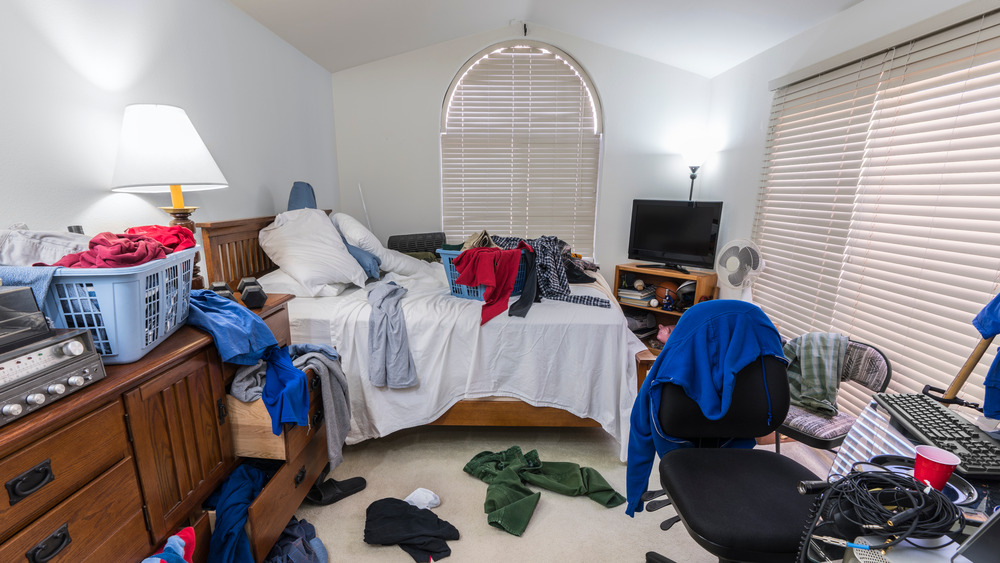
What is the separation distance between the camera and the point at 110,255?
958mm

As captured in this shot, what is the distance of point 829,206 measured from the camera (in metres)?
2.28

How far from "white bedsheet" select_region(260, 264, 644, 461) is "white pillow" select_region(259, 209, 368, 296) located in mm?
157

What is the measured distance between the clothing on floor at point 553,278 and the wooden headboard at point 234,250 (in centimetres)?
162

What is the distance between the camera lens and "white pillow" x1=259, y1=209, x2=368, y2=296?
2307 mm

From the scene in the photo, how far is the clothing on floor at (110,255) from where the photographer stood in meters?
0.96

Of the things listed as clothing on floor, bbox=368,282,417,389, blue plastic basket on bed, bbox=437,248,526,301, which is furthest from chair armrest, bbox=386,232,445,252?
clothing on floor, bbox=368,282,417,389

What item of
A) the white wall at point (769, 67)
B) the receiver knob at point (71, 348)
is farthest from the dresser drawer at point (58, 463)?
the white wall at point (769, 67)

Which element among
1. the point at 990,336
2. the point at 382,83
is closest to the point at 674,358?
the point at 990,336

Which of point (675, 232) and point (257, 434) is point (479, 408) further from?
point (675, 232)

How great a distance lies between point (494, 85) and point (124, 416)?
3.58 metres

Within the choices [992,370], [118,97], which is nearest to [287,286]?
[118,97]

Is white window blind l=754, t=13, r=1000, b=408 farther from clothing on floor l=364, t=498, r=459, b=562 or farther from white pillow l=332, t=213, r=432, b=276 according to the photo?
white pillow l=332, t=213, r=432, b=276

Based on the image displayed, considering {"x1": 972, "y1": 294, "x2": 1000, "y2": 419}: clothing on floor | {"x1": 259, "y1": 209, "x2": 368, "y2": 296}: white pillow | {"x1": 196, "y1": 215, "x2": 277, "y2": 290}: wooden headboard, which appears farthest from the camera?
{"x1": 259, "y1": 209, "x2": 368, "y2": 296}: white pillow

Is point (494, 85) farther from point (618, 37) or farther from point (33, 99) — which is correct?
point (33, 99)
